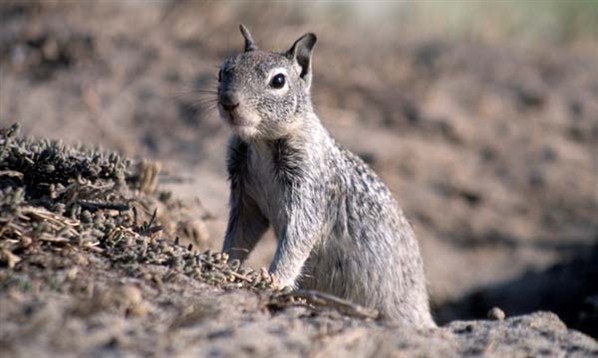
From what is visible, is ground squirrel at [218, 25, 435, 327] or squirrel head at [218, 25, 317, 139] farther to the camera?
ground squirrel at [218, 25, 435, 327]

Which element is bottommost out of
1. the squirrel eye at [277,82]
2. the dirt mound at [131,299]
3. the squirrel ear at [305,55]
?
the dirt mound at [131,299]

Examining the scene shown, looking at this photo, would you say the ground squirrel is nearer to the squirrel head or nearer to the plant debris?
the squirrel head

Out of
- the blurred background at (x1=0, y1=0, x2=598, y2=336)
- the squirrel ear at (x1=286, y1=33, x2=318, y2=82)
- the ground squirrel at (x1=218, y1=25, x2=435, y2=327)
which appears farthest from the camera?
the blurred background at (x1=0, y1=0, x2=598, y2=336)

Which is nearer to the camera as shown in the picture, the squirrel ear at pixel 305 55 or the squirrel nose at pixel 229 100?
the squirrel nose at pixel 229 100

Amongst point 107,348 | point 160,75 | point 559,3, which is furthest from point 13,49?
point 559,3

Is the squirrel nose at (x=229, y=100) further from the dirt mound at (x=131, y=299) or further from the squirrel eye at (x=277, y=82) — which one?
the dirt mound at (x=131, y=299)

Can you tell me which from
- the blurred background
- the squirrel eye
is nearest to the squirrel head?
the squirrel eye

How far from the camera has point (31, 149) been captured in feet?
18.5

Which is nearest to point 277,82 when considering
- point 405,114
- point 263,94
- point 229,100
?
point 263,94

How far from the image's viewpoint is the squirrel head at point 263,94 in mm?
5770

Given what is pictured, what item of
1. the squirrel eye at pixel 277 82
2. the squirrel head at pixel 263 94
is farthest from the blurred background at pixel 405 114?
the squirrel eye at pixel 277 82

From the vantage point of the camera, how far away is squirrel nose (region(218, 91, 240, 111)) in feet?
18.7

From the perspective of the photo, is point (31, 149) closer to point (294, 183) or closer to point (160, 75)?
point (294, 183)

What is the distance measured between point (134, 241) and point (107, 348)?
1539 mm
